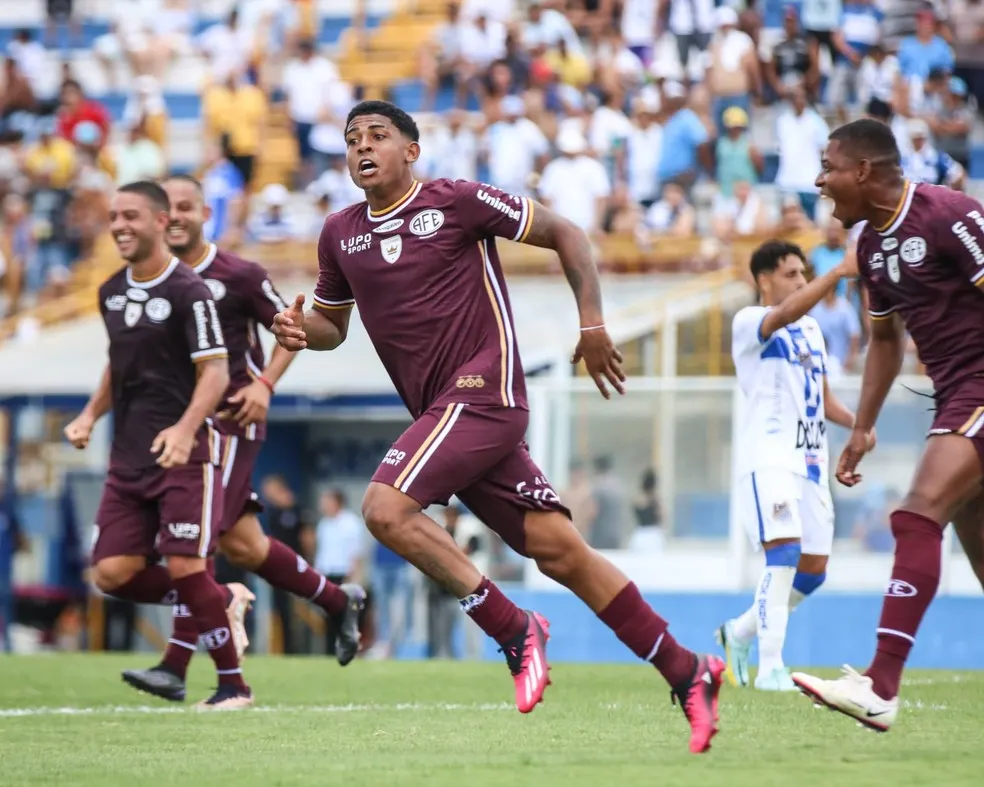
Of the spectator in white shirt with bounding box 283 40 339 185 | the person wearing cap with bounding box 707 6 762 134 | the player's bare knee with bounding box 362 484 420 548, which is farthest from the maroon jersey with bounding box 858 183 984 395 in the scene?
the spectator in white shirt with bounding box 283 40 339 185

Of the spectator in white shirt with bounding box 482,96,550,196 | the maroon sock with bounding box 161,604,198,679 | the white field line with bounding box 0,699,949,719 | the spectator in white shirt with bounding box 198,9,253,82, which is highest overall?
the spectator in white shirt with bounding box 198,9,253,82

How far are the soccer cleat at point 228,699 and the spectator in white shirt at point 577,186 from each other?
11599mm

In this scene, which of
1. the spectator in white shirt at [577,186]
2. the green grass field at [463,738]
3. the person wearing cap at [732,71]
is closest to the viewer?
the green grass field at [463,738]

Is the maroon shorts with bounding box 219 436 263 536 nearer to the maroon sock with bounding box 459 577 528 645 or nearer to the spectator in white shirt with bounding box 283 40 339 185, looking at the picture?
the maroon sock with bounding box 459 577 528 645

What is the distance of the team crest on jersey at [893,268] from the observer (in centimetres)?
744

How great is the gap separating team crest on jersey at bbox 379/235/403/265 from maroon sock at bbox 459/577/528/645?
50.8 inches

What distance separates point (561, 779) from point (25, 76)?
75.7ft

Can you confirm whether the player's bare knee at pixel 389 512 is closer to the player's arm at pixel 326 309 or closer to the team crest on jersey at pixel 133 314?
the player's arm at pixel 326 309

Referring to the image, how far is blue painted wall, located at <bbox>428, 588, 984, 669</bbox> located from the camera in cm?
1573

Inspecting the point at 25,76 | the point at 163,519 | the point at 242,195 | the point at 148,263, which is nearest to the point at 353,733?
the point at 163,519

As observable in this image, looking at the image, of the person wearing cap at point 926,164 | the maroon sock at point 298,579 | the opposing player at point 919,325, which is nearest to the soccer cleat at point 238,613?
the maroon sock at point 298,579

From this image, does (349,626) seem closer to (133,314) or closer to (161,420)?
(161,420)

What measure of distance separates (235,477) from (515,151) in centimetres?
1176

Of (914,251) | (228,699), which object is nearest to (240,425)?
(228,699)
